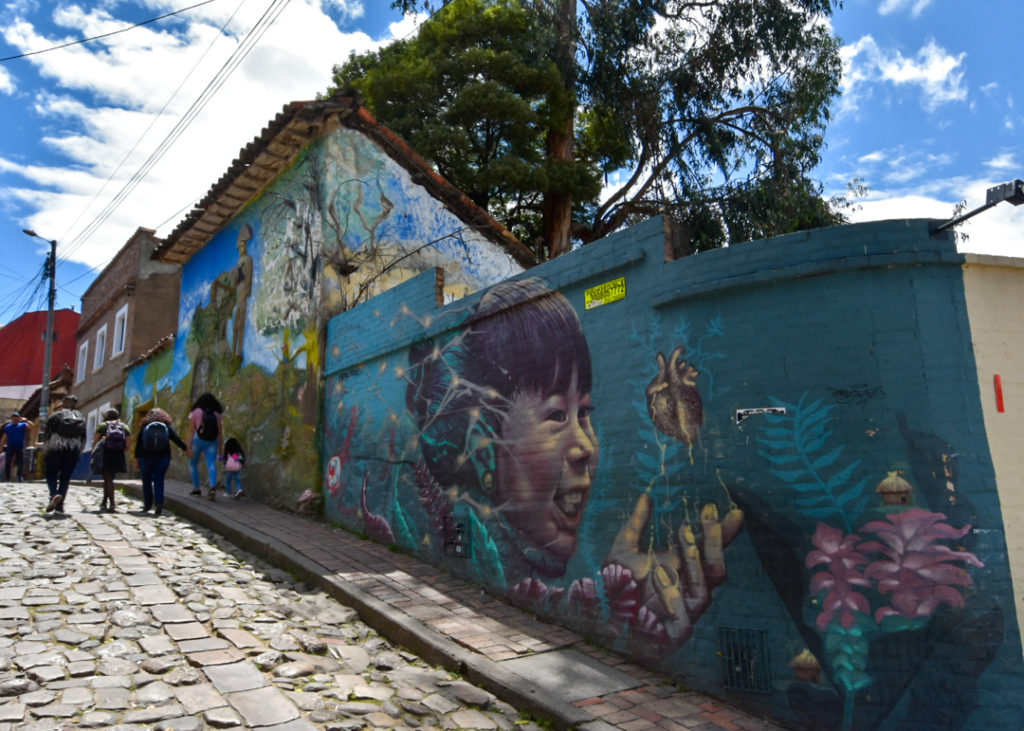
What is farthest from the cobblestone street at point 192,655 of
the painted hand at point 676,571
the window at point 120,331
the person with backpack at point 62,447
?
the window at point 120,331

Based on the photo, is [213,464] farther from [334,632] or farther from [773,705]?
[773,705]

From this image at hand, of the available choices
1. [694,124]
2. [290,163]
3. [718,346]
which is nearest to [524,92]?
[694,124]

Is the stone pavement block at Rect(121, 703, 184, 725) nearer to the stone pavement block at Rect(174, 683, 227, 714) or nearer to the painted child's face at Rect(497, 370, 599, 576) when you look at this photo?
the stone pavement block at Rect(174, 683, 227, 714)

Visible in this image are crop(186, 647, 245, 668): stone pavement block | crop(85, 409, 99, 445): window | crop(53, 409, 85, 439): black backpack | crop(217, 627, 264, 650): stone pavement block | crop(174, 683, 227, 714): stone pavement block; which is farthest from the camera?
crop(85, 409, 99, 445): window

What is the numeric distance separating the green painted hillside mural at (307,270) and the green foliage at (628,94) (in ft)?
15.3

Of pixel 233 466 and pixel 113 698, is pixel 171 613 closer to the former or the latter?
pixel 113 698

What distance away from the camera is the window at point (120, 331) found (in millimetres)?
20078

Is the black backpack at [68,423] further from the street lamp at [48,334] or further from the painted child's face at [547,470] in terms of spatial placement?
the street lamp at [48,334]

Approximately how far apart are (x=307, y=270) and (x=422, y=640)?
6396 millimetres

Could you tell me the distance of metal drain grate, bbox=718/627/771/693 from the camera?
4297mm

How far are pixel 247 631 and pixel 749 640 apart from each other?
3.45 meters

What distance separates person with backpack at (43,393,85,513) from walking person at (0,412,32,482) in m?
8.08

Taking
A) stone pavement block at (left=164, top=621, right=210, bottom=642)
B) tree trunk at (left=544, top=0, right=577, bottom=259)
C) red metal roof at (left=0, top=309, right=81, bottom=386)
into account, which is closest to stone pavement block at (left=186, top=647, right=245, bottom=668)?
stone pavement block at (left=164, top=621, right=210, bottom=642)

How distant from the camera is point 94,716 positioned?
391 centimetres
